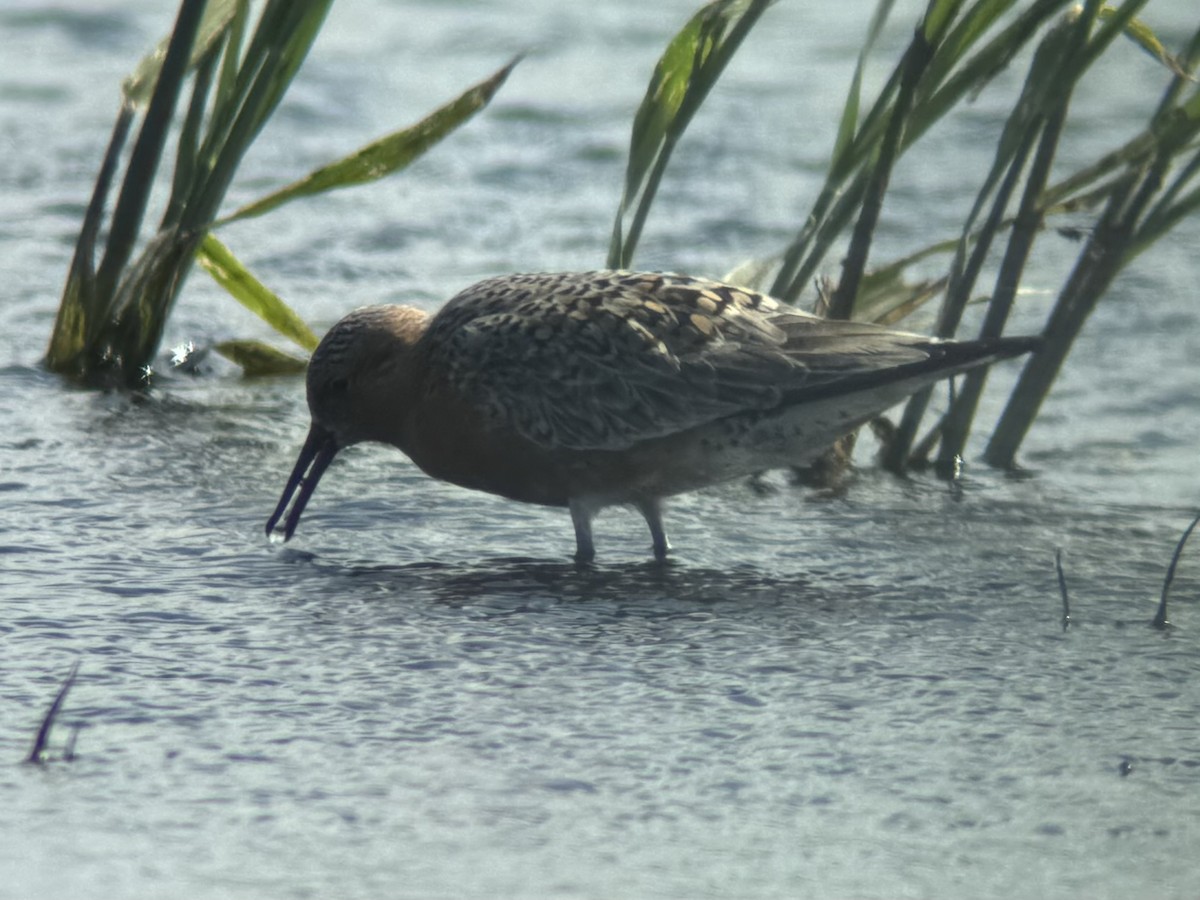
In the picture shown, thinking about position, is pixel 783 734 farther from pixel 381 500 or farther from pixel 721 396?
pixel 381 500

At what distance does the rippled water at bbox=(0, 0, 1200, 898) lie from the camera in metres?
2.96

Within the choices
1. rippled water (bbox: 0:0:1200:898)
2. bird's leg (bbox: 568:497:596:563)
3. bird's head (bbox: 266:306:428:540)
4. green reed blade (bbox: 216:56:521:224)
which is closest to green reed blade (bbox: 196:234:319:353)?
rippled water (bbox: 0:0:1200:898)

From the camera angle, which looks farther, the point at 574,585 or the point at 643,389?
the point at 643,389

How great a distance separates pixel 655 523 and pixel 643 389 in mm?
351

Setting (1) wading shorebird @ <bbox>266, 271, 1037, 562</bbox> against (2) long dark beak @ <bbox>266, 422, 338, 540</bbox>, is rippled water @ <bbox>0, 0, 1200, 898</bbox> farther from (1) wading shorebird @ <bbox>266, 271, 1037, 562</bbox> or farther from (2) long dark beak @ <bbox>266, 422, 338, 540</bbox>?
(1) wading shorebird @ <bbox>266, 271, 1037, 562</bbox>

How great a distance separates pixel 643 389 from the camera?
4.75m

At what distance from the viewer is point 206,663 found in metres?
3.78

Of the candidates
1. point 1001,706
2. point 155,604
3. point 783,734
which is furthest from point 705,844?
point 155,604

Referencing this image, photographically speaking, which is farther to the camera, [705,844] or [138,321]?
[138,321]

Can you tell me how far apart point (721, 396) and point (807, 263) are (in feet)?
2.14

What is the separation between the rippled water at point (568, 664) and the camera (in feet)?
9.71

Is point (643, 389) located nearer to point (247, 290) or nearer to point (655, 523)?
point (655, 523)

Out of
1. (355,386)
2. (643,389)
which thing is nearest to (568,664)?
(643,389)

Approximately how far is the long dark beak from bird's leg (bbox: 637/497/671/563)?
2.87 feet
